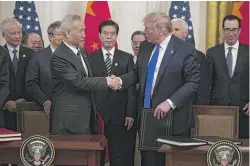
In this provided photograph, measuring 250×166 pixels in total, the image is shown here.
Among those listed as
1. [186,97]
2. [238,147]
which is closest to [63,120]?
[186,97]

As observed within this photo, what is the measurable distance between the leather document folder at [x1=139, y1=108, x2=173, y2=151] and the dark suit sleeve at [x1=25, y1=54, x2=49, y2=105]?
115 centimetres

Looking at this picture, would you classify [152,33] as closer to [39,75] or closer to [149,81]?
[149,81]

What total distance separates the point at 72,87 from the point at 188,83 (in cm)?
88

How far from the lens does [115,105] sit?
480 cm

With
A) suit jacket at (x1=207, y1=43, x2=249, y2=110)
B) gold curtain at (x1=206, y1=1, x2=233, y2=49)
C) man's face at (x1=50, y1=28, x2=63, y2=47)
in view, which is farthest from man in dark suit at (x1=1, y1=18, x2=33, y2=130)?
gold curtain at (x1=206, y1=1, x2=233, y2=49)

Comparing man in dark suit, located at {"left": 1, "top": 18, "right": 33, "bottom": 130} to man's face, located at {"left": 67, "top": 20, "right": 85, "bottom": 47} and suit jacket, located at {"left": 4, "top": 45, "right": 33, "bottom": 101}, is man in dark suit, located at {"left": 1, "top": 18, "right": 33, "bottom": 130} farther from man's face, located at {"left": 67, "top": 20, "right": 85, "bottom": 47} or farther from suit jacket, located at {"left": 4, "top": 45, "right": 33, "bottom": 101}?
man's face, located at {"left": 67, "top": 20, "right": 85, "bottom": 47}

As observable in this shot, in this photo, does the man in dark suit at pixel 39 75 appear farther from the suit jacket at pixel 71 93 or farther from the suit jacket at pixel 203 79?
the suit jacket at pixel 203 79

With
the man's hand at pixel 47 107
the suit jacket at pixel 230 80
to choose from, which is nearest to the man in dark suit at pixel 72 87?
the man's hand at pixel 47 107

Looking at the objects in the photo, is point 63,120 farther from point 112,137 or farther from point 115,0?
point 115,0

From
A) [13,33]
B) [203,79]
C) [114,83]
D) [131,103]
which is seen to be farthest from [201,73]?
[13,33]

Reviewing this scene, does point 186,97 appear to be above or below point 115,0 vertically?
below

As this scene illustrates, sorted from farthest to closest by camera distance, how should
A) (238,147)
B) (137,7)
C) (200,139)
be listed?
(137,7)
(200,139)
(238,147)

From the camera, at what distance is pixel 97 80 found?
13.1 feet

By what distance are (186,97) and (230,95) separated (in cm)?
107
